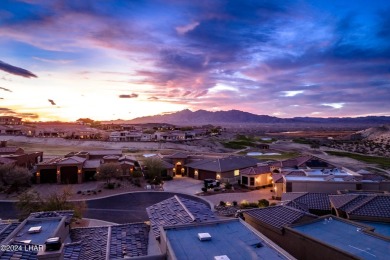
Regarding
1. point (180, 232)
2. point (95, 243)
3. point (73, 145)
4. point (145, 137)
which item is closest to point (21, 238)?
point (95, 243)

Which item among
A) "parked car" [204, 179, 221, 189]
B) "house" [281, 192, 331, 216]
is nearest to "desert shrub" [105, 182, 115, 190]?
Answer: "parked car" [204, 179, 221, 189]

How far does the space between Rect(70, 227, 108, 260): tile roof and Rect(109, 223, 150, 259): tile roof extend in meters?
0.43

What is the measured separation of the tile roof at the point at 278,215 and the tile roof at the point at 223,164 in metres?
27.2

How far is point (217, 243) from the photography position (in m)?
12.3

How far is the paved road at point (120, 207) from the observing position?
96.7 feet

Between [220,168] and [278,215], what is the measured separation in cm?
2864

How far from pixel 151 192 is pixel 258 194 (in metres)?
13.7

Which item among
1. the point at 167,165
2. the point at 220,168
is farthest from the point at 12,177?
the point at 220,168

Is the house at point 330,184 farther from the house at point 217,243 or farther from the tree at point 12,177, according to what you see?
the tree at point 12,177

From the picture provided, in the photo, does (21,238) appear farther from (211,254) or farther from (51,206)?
(51,206)

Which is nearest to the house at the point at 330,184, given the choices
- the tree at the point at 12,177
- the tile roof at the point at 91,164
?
the tile roof at the point at 91,164

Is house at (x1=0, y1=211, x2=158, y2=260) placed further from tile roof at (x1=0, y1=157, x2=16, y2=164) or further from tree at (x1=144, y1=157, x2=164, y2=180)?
tile roof at (x1=0, y1=157, x2=16, y2=164)

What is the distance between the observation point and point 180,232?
13508mm

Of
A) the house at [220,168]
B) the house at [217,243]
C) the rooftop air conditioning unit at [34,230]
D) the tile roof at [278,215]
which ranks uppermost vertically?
the house at [217,243]
